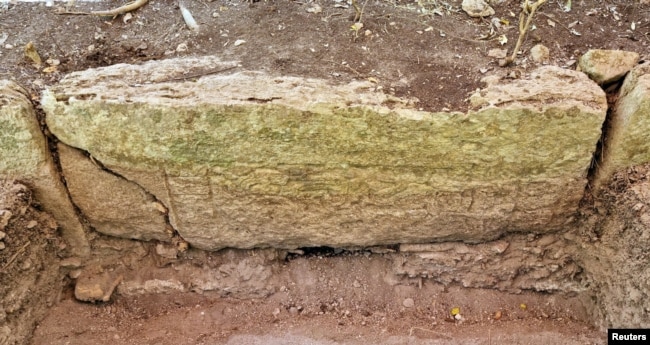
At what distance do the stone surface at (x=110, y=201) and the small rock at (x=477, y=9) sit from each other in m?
1.43

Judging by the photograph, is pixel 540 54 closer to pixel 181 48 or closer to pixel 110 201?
pixel 181 48

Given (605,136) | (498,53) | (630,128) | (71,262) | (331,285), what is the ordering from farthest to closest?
(331,285), (71,262), (498,53), (605,136), (630,128)

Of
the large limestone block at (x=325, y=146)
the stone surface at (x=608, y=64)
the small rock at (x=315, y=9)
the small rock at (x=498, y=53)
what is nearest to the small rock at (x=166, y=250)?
the large limestone block at (x=325, y=146)

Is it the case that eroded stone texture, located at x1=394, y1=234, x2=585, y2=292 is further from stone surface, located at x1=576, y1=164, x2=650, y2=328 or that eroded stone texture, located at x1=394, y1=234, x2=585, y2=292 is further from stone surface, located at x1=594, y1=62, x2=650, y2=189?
stone surface, located at x1=594, y1=62, x2=650, y2=189

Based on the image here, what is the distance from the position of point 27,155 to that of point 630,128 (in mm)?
2033

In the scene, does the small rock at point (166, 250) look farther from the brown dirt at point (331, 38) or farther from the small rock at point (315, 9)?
the small rock at point (315, 9)

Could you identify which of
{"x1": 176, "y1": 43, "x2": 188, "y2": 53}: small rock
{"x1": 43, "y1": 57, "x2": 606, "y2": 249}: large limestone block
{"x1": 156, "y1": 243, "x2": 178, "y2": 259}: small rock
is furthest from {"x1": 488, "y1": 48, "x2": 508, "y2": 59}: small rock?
{"x1": 156, "y1": 243, "x2": 178, "y2": 259}: small rock

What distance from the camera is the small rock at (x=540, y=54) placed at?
6.85 ft

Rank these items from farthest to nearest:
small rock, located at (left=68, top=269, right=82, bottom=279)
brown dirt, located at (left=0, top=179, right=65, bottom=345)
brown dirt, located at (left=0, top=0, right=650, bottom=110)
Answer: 1. small rock, located at (left=68, top=269, right=82, bottom=279)
2. brown dirt, located at (left=0, top=0, right=650, bottom=110)
3. brown dirt, located at (left=0, top=179, right=65, bottom=345)

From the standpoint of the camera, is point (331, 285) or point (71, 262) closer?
Answer: point (71, 262)

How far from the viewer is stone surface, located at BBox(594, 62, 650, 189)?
1870 mm

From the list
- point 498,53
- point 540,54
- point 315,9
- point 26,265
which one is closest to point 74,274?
point 26,265

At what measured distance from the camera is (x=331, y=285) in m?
2.42

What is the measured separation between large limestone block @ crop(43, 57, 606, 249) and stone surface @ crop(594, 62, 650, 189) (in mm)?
92
